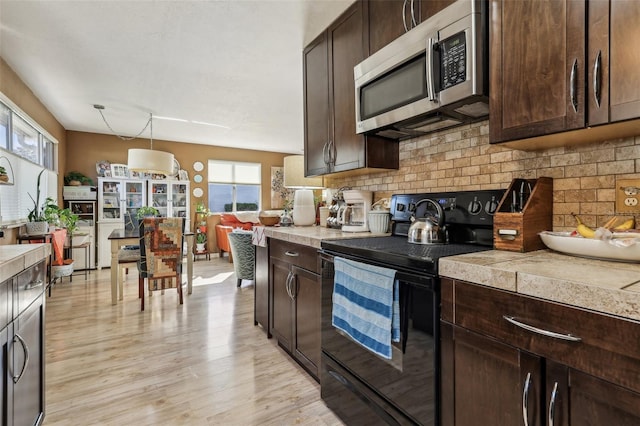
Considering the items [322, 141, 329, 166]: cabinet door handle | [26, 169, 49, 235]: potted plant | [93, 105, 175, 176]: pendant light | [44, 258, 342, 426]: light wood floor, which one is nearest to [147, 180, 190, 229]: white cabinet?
[26, 169, 49, 235]: potted plant

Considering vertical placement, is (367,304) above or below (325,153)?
below

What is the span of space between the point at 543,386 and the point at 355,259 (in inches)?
30.4

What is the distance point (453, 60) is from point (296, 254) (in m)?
1.36

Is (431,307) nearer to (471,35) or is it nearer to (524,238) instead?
(524,238)

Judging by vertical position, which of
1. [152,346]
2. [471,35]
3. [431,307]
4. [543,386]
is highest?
[471,35]

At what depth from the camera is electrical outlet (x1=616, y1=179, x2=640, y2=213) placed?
1089mm

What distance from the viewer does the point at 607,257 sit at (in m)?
0.94

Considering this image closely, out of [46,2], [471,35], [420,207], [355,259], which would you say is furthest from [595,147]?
[46,2]

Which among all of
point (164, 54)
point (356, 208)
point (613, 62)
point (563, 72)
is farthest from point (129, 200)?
point (613, 62)

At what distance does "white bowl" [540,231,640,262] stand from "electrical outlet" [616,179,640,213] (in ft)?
0.79

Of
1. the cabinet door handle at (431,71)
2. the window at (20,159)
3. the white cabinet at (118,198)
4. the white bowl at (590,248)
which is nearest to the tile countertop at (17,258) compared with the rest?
the cabinet door handle at (431,71)

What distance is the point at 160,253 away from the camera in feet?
11.3

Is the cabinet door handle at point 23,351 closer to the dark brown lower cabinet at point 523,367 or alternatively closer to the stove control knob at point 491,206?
the dark brown lower cabinet at point 523,367

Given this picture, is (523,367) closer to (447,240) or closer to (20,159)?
(447,240)
